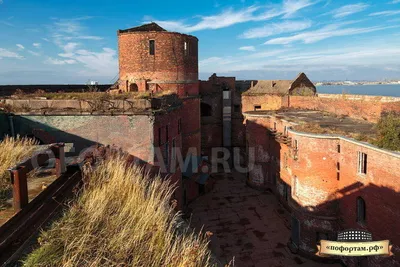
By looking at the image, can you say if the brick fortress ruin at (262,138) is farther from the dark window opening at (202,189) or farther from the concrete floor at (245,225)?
the concrete floor at (245,225)

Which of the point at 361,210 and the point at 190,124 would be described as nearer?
the point at 361,210

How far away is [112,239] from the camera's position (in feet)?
13.3

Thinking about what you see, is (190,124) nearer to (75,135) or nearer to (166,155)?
(166,155)

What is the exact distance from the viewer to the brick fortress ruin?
39.8ft

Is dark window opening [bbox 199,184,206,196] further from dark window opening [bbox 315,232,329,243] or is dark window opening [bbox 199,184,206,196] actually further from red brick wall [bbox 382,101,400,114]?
red brick wall [bbox 382,101,400,114]

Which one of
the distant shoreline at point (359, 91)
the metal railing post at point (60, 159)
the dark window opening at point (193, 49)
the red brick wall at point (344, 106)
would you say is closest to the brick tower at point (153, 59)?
the dark window opening at point (193, 49)

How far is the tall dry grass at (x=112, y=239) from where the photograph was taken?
3670mm

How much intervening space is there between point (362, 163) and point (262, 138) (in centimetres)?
1122

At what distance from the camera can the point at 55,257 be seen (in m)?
3.62

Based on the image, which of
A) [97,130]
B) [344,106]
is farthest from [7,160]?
[344,106]

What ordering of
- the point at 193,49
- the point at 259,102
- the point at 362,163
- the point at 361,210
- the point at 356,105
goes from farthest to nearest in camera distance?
the point at 259,102 < the point at 193,49 < the point at 356,105 < the point at 361,210 < the point at 362,163

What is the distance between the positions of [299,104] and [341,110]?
6775 mm

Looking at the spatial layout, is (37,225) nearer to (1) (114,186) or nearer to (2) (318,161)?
(1) (114,186)

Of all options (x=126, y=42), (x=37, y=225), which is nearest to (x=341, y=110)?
(x=126, y=42)
